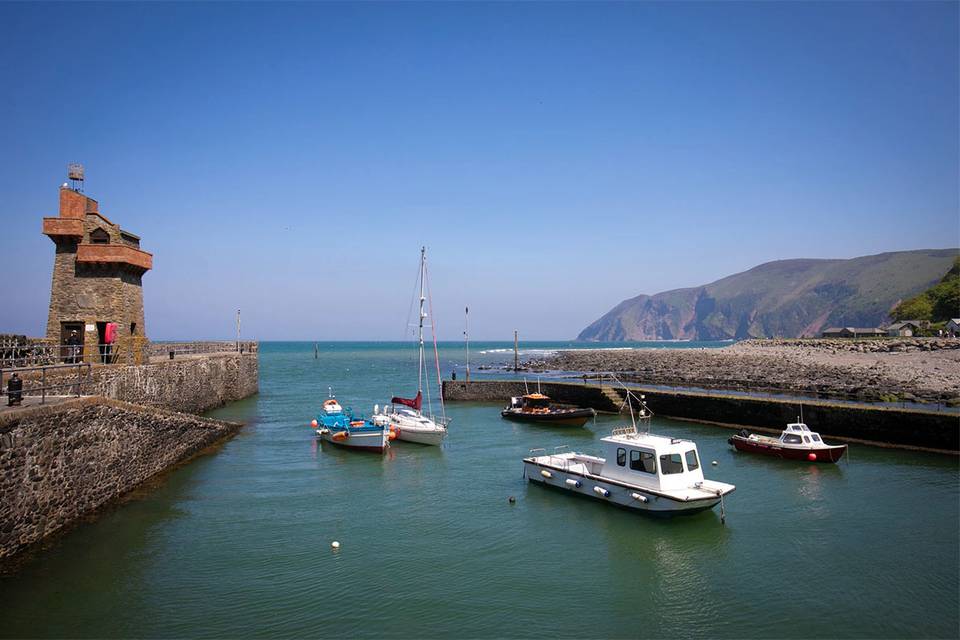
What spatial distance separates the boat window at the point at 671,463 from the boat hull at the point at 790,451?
387 inches

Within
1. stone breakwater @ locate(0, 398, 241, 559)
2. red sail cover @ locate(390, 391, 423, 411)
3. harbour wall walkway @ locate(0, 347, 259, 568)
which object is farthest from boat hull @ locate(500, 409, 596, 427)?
stone breakwater @ locate(0, 398, 241, 559)

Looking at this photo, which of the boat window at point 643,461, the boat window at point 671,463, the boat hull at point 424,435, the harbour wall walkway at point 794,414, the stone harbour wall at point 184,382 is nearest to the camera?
the boat window at point 671,463

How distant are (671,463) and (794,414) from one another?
15.8 meters

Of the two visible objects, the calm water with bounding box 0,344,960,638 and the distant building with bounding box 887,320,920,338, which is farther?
the distant building with bounding box 887,320,920,338

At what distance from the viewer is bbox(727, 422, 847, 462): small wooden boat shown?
24.4 m

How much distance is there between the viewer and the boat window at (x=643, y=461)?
18.4 metres

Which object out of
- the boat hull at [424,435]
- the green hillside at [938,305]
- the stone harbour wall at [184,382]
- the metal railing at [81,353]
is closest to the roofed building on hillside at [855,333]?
the green hillside at [938,305]

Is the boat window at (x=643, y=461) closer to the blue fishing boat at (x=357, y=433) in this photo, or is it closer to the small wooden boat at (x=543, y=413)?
the blue fishing boat at (x=357, y=433)

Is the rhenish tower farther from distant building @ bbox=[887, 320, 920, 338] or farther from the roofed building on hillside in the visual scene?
the roofed building on hillside

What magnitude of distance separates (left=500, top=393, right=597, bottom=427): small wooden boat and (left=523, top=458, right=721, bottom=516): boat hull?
1482 centimetres

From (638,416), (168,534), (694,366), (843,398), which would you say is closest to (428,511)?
(168,534)

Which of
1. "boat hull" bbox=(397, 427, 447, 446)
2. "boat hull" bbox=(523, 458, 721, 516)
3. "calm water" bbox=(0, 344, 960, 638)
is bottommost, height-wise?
"calm water" bbox=(0, 344, 960, 638)

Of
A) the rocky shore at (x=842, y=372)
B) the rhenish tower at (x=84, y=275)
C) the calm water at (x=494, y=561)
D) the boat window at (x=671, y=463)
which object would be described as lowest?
the calm water at (x=494, y=561)

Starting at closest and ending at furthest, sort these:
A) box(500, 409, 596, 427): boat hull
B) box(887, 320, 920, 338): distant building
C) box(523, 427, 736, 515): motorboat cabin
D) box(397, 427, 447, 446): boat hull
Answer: box(523, 427, 736, 515): motorboat cabin, box(397, 427, 447, 446): boat hull, box(500, 409, 596, 427): boat hull, box(887, 320, 920, 338): distant building
